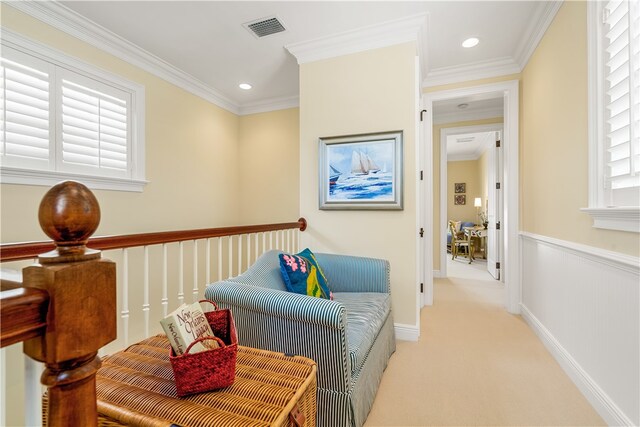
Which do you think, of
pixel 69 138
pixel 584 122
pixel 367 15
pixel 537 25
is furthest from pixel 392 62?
pixel 69 138

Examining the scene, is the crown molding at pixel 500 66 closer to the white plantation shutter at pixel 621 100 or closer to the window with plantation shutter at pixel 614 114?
the window with plantation shutter at pixel 614 114

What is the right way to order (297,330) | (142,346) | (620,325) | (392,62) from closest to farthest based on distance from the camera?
(142,346) < (297,330) < (620,325) < (392,62)

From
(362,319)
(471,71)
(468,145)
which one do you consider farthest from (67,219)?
(468,145)

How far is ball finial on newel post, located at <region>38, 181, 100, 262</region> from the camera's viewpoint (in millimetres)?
393

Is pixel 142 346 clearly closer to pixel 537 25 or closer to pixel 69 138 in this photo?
pixel 69 138

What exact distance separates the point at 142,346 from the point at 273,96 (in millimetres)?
3572

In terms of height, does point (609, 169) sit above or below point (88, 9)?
below

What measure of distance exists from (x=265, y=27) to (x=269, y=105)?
1.65m

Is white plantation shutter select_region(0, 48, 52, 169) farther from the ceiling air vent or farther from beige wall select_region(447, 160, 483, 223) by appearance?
beige wall select_region(447, 160, 483, 223)

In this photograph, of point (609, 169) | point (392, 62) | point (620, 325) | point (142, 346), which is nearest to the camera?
point (142, 346)

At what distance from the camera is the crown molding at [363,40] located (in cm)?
245

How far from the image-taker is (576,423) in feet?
5.01

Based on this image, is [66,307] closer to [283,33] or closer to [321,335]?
[321,335]

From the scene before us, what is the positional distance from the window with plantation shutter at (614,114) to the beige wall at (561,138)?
95 millimetres
